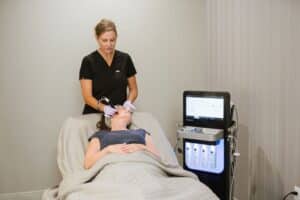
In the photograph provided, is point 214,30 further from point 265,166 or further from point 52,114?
point 52,114

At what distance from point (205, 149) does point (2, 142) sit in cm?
181

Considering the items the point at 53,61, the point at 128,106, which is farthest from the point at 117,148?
the point at 53,61

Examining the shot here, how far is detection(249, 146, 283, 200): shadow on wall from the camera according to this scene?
2.62m

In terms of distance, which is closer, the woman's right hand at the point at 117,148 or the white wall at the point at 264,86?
the woman's right hand at the point at 117,148

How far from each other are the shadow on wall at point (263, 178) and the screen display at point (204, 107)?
412 millimetres

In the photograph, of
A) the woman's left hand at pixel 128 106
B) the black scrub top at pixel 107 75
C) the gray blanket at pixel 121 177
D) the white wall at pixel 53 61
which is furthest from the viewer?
the white wall at pixel 53 61

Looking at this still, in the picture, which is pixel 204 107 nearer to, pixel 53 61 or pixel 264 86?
pixel 264 86

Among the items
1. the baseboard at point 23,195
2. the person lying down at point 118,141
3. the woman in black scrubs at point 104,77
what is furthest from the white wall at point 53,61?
the person lying down at point 118,141

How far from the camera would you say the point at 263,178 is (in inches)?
108

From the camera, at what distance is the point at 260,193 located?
278cm

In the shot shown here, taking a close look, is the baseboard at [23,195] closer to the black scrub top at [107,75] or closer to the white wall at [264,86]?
the black scrub top at [107,75]

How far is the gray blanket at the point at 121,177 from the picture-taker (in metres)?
1.82

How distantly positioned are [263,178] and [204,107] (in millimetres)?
651

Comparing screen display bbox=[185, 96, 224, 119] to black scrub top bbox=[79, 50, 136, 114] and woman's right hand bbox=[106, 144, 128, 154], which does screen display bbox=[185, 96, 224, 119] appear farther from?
woman's right hand bbox=[106, 144, 128, 154]
